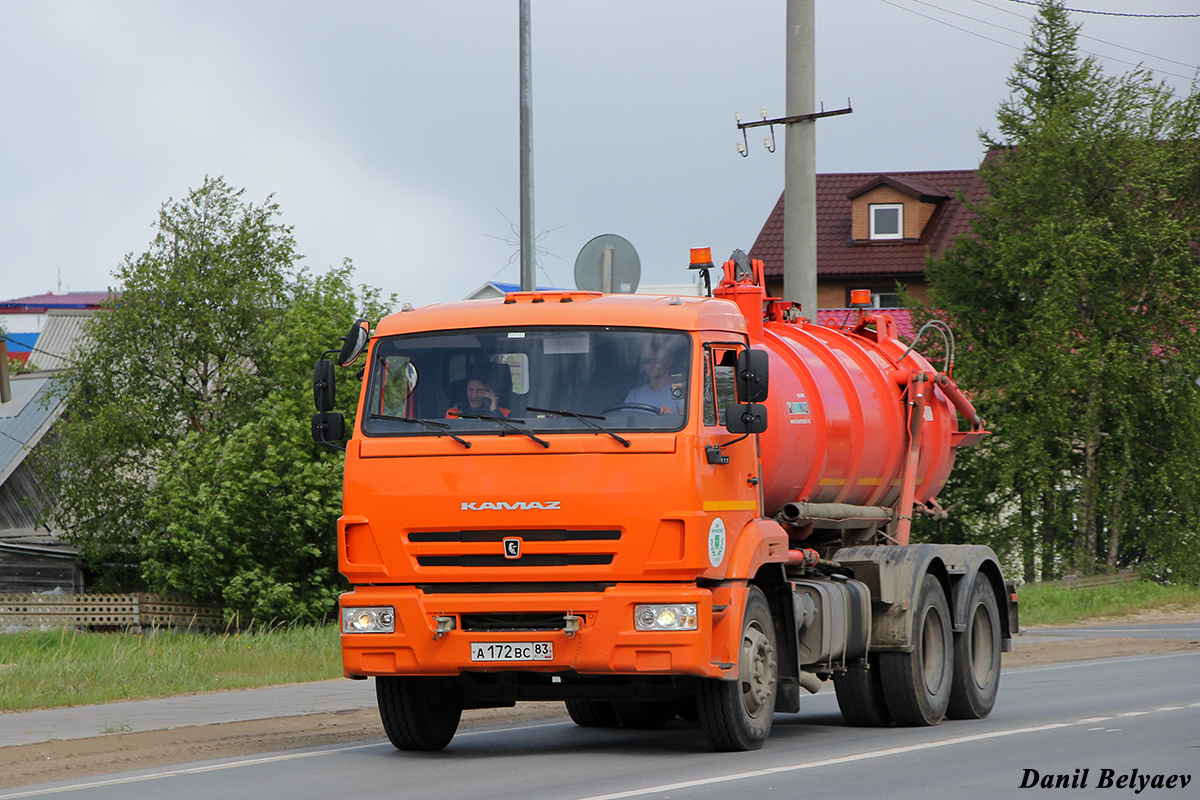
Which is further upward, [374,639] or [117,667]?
[374,639]

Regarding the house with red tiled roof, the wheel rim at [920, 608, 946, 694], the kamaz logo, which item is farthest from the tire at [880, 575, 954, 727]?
the house with red tiled roof

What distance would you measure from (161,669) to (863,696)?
7869mm

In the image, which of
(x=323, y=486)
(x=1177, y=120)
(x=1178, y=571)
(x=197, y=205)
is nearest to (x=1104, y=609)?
(x=1178, y=571)

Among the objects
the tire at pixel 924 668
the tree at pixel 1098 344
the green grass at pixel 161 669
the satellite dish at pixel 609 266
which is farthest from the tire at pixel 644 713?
the tree at pixel 1098 344

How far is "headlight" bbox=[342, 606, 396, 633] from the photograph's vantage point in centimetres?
1023

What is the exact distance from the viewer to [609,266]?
16250 millimetres

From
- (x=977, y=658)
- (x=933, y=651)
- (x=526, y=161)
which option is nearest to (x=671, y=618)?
(x=933, y=651)

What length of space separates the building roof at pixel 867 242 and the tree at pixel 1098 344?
59.2 feet

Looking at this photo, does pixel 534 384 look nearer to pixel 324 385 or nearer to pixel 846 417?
pixel 324 385

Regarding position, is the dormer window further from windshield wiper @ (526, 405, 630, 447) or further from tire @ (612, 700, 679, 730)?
windshield wiper @ (526, 405, 630, 447)

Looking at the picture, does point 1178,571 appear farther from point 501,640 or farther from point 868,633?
point 501,640

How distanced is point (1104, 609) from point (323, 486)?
58.8 feet

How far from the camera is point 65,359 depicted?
4656 cm

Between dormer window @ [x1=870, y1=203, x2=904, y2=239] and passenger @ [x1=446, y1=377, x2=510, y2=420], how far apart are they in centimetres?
4808
